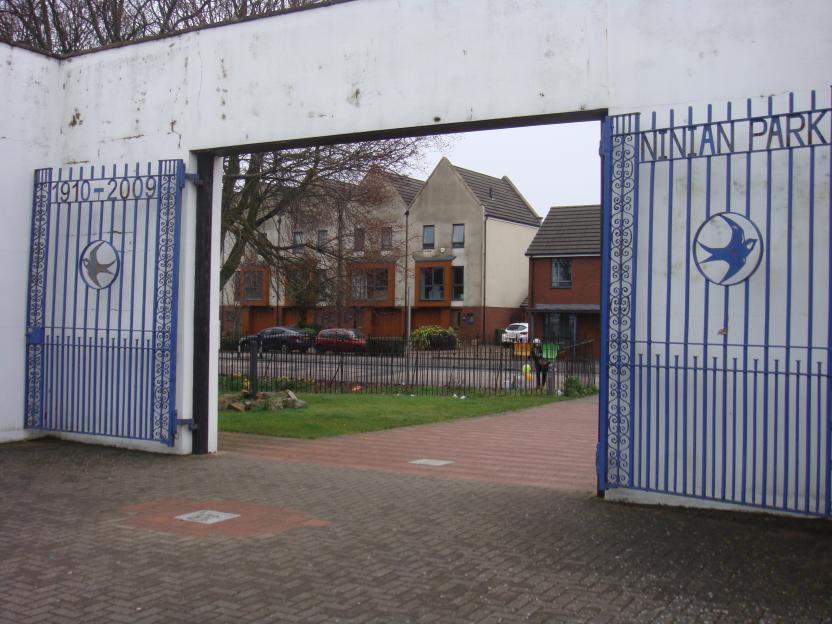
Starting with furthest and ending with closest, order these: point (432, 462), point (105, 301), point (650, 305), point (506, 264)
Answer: point (506, 264) < point (105, 301) < point (432, 462) < point (650, 305)

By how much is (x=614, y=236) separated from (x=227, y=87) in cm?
492

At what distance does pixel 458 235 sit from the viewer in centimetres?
5359

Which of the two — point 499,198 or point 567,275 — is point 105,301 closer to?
point 567,275

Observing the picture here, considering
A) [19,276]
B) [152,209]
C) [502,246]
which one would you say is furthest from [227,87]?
[502,246]

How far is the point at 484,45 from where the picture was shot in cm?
822

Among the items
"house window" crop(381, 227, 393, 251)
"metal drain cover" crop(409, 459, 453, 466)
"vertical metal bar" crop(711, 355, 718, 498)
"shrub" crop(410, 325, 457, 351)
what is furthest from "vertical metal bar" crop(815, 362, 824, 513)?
"shrub" crop(410, 325, 457, 351)

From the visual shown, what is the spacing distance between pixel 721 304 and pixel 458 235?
46.7 m

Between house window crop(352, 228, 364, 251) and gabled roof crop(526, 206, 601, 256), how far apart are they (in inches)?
942

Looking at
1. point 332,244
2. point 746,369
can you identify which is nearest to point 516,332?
point 332,244

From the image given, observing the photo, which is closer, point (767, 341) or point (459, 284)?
point (767, 341)

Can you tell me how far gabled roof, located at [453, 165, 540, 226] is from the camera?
5397 cm

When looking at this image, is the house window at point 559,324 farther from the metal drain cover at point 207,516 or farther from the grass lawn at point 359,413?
the metal drain cover at point 207,516

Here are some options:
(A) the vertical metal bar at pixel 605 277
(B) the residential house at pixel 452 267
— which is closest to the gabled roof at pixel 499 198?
(B) the residential house at pixel 452 267

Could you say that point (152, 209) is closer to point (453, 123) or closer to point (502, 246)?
point (453, 123)
